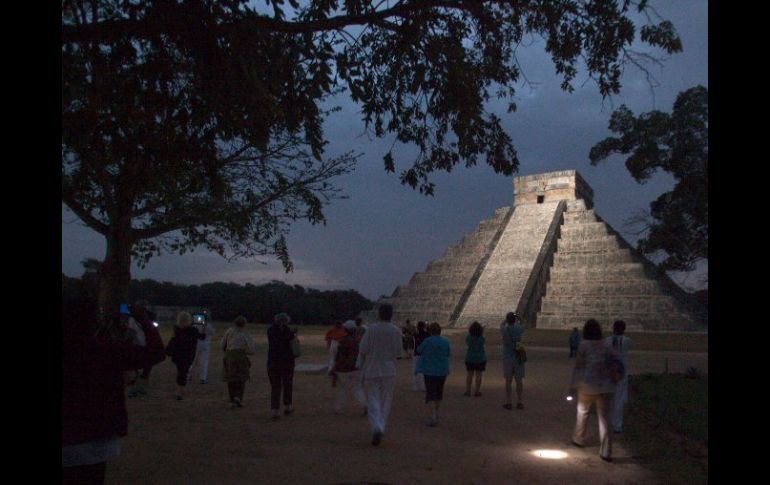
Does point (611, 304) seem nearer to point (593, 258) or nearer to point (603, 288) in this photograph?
point (603, 288)

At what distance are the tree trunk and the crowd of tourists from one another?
112cm

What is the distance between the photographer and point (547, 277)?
34.4 metres

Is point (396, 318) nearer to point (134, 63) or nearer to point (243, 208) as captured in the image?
point (243, 208)

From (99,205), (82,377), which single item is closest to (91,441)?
(82,377)

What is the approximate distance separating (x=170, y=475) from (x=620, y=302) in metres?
27.6

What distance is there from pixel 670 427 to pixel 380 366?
3.95 m

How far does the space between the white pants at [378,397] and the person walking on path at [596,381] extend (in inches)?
81.5

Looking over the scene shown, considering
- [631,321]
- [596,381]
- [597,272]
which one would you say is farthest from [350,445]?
[597,272]

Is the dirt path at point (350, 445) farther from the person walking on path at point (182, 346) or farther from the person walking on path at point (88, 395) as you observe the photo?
the person walking on path at point (88, 395)

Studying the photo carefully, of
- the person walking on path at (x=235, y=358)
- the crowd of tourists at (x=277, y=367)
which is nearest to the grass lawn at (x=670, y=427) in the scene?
the crowd of tourists at (x=277, y=367)

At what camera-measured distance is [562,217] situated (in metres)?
39.3

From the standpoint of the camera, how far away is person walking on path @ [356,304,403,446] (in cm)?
650

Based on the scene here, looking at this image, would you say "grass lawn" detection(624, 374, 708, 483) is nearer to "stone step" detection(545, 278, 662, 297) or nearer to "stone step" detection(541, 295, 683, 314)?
"stone step" detection(541, 295, 683, 314)
